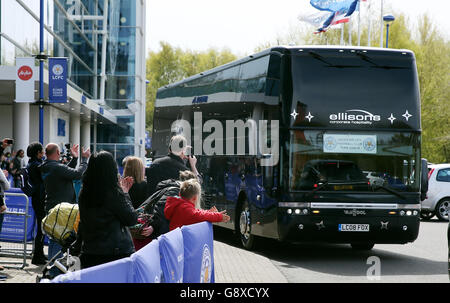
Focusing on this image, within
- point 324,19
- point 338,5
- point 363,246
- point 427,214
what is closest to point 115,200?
point 363,246

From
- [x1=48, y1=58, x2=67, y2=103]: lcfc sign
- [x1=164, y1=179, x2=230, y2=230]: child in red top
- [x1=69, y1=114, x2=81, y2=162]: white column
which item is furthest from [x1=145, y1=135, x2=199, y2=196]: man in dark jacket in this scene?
[x1=69, y1=114, x2=81, y2=162]: white column

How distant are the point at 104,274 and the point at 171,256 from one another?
6.08 ft

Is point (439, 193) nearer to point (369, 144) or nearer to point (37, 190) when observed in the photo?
point (369, 144)

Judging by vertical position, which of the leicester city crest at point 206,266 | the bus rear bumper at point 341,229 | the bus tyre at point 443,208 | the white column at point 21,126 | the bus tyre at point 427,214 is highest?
the white column at point 21,126

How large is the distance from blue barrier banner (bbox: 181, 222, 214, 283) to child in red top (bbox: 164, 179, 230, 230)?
0.11m

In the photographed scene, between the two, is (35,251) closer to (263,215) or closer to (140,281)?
(263,215)

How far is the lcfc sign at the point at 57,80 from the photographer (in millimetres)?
19531

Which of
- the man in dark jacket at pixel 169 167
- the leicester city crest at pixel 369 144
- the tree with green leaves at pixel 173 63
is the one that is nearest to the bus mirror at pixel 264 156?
the leicester city crest at pixel 369 144

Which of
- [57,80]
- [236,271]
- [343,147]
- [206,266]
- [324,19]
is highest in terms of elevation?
[324,19]

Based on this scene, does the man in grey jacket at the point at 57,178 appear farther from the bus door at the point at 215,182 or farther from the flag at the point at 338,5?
the flag at the point at 338,5

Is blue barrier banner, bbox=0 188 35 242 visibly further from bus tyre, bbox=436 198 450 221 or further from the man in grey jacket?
bus tyre, bbox=436 198 450 221

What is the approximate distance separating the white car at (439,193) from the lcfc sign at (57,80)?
11.8 meters

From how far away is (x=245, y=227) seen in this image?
14031mm

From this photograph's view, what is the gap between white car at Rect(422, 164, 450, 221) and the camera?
76.6 ft
